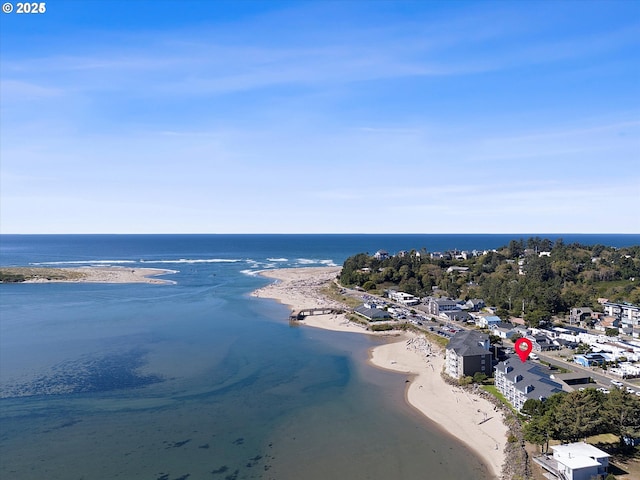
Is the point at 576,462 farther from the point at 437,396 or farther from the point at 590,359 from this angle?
the point at 590,359

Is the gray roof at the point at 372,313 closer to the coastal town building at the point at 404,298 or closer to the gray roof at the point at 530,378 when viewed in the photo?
the coastal town building at the point at 404,298

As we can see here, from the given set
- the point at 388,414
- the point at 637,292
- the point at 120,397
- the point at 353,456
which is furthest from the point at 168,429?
the point at 637,292

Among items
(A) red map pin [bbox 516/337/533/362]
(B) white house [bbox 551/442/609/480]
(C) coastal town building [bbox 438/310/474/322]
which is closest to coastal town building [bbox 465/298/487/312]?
(C) coastal town building [bbox 438/310/474/322]

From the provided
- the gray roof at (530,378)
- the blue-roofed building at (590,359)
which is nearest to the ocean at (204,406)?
the gray roof at (530,378)

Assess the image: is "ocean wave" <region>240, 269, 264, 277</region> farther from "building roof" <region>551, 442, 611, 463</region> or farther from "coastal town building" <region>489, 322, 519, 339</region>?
"building roof" <region>551, 442, 611, 463</region>

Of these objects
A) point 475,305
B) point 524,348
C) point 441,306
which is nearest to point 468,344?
point 524,348

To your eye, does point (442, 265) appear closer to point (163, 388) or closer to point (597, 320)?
point (597, 320)
